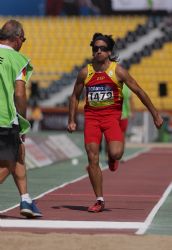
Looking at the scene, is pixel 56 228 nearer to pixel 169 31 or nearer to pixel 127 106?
pixel 127 106

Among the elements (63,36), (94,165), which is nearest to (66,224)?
(94,165)

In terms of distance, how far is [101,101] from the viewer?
10.4 m

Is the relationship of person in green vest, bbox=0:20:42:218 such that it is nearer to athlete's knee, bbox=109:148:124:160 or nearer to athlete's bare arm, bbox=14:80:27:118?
athlete's bare arm, bbox=14:80:27:118

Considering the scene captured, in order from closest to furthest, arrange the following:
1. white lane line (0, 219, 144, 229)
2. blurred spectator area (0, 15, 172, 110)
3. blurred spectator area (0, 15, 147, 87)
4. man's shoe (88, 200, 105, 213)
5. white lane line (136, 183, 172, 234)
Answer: white lane line (136, 183, 172, 234)
white lane line (0, 219, 144, 229)
man's shoe (88, 200, 105, 213)
blurred spectator area (0, 15, 172, 110)
blurred spectator area (0, 15, 147, 87)

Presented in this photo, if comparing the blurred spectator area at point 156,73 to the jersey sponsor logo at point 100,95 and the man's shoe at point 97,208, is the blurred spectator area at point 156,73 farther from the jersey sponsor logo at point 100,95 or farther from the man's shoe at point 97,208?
the man's shoe at point 97,208

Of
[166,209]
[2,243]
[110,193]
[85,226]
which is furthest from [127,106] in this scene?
[2,243]

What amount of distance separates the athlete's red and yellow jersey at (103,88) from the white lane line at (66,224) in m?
1.83

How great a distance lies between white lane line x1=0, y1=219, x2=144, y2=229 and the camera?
340 inches

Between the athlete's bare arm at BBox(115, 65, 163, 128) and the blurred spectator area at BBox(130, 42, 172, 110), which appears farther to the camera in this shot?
the blurred spectator area at BBox(130, 42, 172, 110)

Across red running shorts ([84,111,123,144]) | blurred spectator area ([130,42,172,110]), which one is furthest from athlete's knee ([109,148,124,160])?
blurred spectator area ([130,42,172,110])

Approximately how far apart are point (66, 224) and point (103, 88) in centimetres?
207

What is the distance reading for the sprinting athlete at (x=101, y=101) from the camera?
1029cm

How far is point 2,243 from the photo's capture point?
754 cm

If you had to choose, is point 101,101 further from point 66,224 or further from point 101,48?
point 66,224
